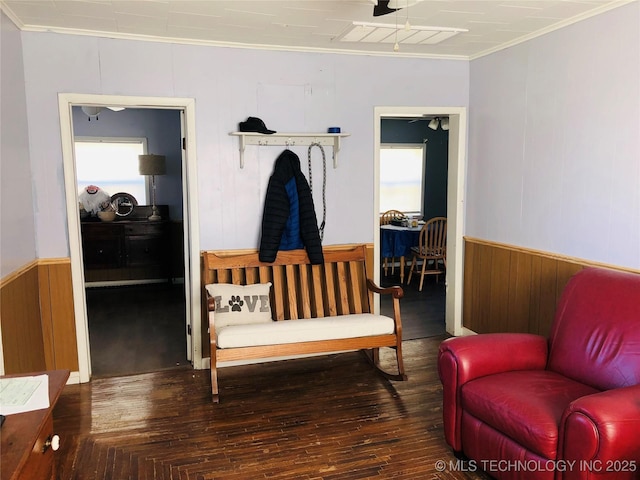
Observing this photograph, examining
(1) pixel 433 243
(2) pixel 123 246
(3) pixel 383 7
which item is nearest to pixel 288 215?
(3) pixel 383 7

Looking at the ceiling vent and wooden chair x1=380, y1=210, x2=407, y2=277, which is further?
wooden chair x1=380, y1=210, x2=407, y2=277

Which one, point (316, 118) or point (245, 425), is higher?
point (316, 118)

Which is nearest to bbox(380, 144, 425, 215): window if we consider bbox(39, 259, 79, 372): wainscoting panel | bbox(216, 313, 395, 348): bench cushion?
bbox(216, 313, 395, 348): bench cushion

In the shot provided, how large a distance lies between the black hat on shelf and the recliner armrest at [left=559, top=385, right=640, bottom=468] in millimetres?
2680

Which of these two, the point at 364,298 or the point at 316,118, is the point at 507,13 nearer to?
the point at 316,118

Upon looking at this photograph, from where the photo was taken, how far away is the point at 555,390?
7.64ft

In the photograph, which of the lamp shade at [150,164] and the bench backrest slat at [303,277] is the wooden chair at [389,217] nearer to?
the bench backrest slat at [303,277]

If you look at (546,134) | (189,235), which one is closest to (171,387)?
(189,235)

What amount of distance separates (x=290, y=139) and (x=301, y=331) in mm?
1503

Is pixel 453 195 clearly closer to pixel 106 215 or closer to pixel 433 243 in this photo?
pixel 433 243

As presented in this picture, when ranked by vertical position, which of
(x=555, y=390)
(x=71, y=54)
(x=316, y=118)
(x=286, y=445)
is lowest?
(x=286, y=445)

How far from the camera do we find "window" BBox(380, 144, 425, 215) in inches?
298

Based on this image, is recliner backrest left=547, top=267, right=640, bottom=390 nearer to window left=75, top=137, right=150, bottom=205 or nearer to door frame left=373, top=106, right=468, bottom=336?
door frame left=373, top=106, right=468, bottom=336

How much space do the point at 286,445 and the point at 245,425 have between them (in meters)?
0.35
